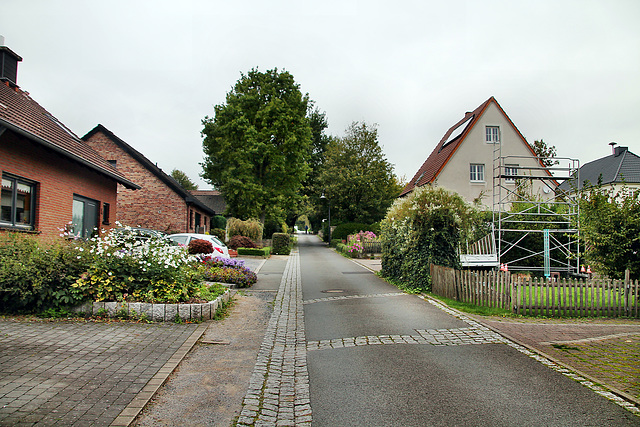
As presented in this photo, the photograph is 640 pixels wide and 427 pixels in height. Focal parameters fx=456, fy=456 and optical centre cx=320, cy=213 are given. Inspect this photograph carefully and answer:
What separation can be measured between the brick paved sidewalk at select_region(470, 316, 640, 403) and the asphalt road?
0.52 metres

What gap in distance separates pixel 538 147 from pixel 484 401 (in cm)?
4568

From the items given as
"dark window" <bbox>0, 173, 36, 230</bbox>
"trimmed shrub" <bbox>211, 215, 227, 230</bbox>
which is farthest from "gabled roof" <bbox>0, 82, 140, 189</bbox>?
"trimmed shrub" <bbox>211, 215, 227, 230</bbox>

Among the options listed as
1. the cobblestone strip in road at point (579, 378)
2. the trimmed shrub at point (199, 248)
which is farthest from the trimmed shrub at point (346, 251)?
the cobblestone strip in road at point (579, 378)

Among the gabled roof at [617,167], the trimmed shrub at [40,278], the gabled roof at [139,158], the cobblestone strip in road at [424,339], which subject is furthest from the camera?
the gabled roof at [617,167]

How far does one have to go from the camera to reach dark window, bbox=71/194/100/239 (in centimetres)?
1572

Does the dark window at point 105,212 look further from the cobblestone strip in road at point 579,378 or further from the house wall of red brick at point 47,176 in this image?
the cobblestone strip in road at point 579,378

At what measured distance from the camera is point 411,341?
23.5 ft

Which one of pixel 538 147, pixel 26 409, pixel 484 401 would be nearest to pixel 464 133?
pixel 538 147

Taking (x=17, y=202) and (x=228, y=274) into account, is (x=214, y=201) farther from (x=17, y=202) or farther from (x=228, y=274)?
(x=17, y=202)

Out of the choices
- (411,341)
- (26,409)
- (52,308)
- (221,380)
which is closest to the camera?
(26,409)

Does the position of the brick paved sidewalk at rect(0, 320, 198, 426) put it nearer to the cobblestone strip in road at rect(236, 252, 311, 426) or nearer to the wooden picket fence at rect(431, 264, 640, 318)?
the cobblestone strip in road at rect(236, 252, 311, 426)

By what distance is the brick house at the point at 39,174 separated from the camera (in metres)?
11.6

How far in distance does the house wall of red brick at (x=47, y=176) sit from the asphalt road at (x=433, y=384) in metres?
8.95

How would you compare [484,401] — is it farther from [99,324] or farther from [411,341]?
[99,324]
